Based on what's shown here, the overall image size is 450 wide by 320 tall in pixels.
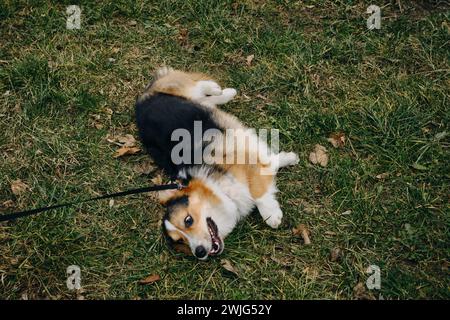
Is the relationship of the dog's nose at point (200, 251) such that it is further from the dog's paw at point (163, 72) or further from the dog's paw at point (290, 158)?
the dog's paw at point (163, 72)

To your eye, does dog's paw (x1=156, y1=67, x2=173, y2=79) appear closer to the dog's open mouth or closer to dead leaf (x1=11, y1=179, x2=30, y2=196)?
dead leaf (x1=11, y1=179, x2=30, y2=196)

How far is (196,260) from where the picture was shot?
12.0 ft

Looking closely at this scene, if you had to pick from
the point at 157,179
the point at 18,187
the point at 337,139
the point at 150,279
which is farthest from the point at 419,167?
the point at 18,187

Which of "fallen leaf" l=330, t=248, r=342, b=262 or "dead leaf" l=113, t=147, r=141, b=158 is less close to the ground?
"dead leaf" l=113, t=147, r=141, b=158

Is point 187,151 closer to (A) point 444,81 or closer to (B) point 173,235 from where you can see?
(B) point 173,235

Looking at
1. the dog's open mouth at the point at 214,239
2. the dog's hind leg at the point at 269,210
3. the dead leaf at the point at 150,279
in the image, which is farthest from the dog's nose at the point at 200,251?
the dog's hind leg at the point at 269,210

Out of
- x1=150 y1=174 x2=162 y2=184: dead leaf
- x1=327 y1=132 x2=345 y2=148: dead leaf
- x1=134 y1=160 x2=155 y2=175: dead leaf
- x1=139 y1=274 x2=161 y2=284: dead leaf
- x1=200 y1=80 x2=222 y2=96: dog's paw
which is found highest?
x1=200 y1=80 x2=222 y2=96: dog's paw

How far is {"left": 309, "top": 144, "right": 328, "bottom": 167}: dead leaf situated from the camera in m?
3.95

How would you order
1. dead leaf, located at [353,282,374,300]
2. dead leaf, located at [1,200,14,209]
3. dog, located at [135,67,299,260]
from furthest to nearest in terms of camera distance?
dead leaf, located at [1,200,14,209] → dog, located at [135,67,299,260] → dead leaf, located at [353,282,374,300]

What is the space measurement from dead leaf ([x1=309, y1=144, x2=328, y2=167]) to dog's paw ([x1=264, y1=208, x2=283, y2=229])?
2.06ft

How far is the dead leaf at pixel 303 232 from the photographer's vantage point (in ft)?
11.9

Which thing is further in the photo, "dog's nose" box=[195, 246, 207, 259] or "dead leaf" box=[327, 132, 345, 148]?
"dead leaf" box=[327, 132, 345, 148]

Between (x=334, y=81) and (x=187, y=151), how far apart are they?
1.73 meters

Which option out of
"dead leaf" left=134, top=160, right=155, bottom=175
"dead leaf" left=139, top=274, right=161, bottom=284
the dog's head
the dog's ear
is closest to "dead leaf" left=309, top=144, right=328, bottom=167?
the dog's head
